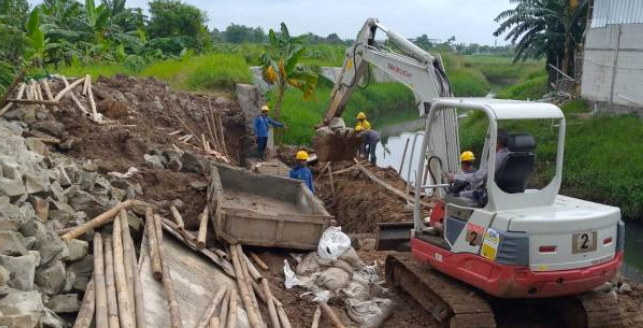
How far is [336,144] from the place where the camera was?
49.1ft

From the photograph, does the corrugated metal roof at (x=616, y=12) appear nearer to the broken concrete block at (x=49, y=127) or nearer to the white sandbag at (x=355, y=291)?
the white sandbag at (x=355, y=291)

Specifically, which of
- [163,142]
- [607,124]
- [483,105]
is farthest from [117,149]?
[607,124]

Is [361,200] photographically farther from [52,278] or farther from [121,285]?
[52,278]

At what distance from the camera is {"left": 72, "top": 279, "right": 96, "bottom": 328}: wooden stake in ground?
5449 mm

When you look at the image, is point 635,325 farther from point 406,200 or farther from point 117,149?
point 117,149

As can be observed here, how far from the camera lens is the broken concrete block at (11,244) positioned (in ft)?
18.5

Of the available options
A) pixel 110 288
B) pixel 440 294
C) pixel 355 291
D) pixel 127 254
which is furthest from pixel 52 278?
pixel 440 294

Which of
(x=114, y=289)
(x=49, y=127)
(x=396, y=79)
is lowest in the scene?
(x=114, y=289)

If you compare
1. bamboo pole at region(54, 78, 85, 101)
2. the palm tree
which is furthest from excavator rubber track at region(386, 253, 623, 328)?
the palm tree

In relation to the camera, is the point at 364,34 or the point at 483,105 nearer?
the point at 483,105

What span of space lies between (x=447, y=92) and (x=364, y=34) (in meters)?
3.74

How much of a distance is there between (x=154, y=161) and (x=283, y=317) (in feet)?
18.3

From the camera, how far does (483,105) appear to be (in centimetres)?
702

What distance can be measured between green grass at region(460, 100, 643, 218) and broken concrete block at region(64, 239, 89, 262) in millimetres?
13659
